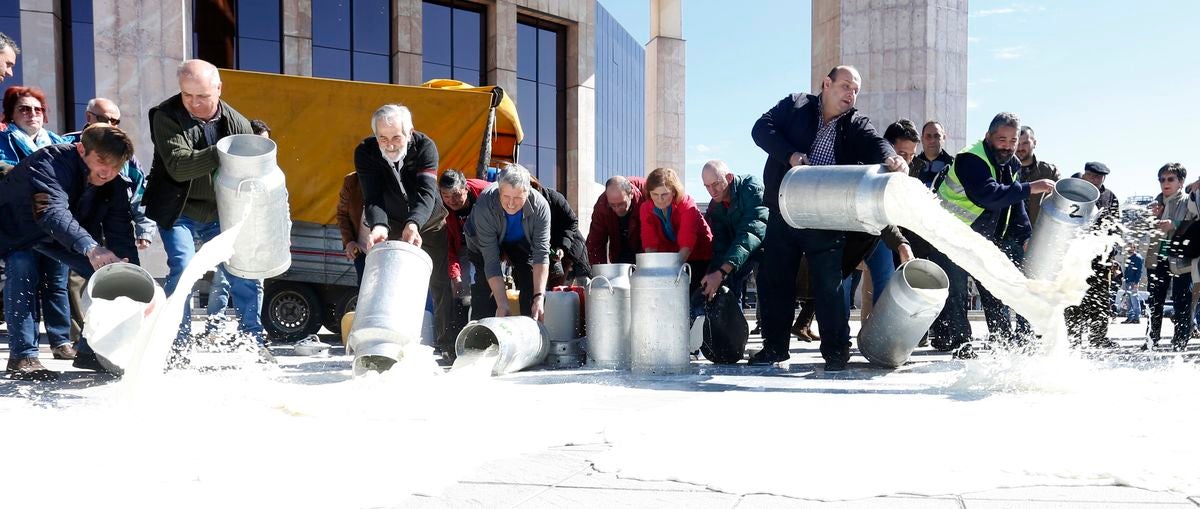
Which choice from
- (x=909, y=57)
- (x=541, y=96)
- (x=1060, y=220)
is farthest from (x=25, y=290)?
(x=541, y=96)

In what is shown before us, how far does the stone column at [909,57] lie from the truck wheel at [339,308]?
7.96m

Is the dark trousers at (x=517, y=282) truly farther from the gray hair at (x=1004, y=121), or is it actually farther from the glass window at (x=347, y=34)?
the glass window at (x=347, y=34)

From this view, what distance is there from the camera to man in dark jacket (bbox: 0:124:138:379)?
4.42 m

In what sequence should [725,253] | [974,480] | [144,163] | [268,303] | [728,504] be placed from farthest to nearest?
[144,163]
[268,303]
[725,253]
[974,480]
[728,504]

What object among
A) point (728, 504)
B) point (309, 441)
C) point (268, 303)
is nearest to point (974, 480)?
point (728, 504)

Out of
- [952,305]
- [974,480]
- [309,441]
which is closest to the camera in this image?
[974,480]

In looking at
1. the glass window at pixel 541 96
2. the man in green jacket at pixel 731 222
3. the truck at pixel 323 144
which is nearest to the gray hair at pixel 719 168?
the man in green jacket at pixel 731 222

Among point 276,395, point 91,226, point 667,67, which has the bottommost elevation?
point 276,395

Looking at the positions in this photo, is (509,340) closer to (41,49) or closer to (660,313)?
(660,313)

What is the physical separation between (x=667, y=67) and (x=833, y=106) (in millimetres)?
14625

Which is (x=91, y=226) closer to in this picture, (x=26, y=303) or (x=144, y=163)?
(x=26, y=303)

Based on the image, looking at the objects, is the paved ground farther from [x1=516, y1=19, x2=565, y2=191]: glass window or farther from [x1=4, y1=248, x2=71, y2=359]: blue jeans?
[x1=516, y1=19, x2=565, y2=191]: glass window

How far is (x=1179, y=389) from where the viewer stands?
3.65 m

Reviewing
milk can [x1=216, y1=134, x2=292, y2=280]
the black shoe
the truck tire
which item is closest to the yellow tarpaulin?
the truck tire
